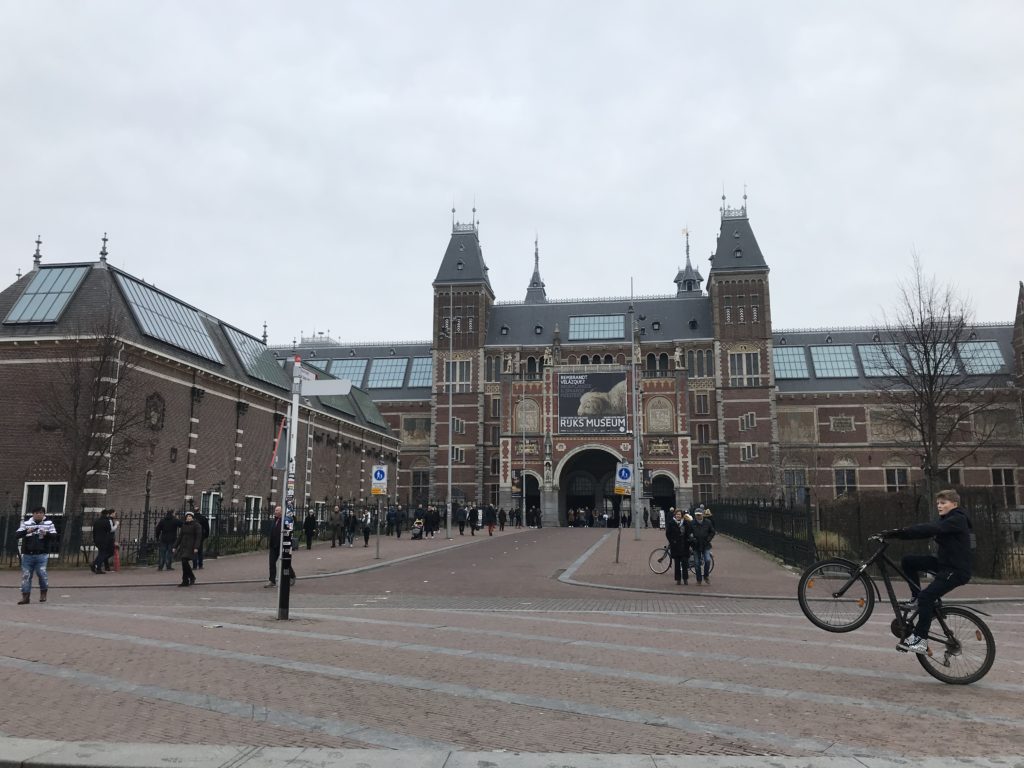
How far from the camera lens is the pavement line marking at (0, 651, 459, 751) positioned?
527cm

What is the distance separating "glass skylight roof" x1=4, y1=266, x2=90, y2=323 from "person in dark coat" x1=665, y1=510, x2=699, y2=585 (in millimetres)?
23506

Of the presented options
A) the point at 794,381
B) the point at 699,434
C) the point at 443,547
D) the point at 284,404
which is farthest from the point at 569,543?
the point at 794,381

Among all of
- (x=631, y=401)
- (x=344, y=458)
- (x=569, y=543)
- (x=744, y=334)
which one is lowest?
(x=569, y=543)

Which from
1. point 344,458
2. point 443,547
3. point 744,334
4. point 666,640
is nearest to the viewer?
point 666,640

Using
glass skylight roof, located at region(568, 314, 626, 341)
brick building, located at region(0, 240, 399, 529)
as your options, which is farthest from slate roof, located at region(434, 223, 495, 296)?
brick building, located at region(0, 240, 399, 529)

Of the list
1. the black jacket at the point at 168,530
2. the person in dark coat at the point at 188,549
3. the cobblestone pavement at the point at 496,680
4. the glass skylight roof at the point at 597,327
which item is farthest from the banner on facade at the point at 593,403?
the cobblestone pavement at the point at 496,680

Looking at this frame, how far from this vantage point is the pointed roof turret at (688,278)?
90.2 metres

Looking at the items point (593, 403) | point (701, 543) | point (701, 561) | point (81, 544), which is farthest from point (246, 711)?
point (593, 403)

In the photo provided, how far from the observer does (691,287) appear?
297 feet

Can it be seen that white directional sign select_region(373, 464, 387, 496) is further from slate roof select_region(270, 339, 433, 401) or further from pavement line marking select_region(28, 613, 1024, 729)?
slate roof select_region(270, 339, 433, 401)

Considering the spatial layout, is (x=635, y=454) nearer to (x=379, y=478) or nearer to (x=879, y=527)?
(x=379, y=478)

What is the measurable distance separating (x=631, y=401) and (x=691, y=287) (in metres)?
34.6

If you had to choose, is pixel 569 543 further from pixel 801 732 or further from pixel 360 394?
pixel 360 394

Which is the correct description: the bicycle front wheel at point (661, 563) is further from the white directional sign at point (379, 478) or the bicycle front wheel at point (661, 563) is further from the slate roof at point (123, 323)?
the slate roof at point (123, 323)
